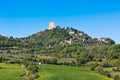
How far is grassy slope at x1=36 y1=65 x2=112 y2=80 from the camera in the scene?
104375 millimetres

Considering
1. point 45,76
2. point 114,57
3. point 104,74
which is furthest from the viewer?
point 114,57

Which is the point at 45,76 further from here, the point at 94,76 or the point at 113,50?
the point at 113,50

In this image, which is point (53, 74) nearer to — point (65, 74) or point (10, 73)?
point (65, 74)

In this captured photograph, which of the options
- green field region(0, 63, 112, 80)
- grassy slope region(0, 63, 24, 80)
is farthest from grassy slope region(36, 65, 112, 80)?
grassy slope region(0, 63, 24, 80)

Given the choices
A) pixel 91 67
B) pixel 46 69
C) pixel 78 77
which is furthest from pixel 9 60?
pixel 78 77

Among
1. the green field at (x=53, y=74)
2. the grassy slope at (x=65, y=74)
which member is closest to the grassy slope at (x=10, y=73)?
the green field at (x=53, y=74)

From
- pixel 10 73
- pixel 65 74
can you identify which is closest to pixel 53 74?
pixel 65 74

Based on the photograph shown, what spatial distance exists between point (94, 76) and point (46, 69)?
19.1 meters

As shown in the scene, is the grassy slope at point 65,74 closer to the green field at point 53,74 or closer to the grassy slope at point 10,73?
the green field at point 53,74

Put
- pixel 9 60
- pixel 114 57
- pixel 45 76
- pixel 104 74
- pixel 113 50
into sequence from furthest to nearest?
pixel 113 50 → pixel 114 57 → pixel 9 60 → pixel 104 74 → pixel 45 76

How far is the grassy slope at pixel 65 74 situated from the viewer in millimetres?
104375

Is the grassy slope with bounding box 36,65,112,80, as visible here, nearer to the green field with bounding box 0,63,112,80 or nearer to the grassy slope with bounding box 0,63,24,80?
the green field with bounding box 0,63,112,80

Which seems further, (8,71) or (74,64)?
(74,64)

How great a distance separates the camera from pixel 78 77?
10700cm
